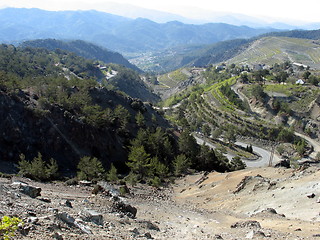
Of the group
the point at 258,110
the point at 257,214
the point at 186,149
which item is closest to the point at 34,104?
the point at 186,149

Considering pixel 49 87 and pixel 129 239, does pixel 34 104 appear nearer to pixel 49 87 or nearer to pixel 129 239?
pixel 49 87

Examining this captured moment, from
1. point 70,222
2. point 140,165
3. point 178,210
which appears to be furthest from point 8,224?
point 140,165

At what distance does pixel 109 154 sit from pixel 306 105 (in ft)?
327

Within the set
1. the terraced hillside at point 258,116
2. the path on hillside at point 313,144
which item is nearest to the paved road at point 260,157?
the terraced hillside at point 258,116

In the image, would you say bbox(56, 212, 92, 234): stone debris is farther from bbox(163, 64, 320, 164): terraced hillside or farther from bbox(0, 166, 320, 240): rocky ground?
bbox(163, 64, 320, 164): terraced hillside

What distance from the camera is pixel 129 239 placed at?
16.6 meters

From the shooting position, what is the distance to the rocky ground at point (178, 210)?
672 inches

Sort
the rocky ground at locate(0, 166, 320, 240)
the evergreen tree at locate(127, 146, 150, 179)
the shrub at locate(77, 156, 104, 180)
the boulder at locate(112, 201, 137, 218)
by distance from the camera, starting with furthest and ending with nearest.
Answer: the evergreen tree at locate(127, 146, 150, 179) → the shrub at locate(77, 156, 104, 180) → the boulder at locate(112, 201, 137, 218) → the rocky ground at locate(0, 166, 320, 240)

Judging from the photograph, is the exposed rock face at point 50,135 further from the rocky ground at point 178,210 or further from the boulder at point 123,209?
the boulder at point 123,209

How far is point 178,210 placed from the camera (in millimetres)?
31516

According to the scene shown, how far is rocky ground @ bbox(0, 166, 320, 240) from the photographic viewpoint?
1706 cm

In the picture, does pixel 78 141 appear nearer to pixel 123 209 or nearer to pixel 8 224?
pixel 123 209

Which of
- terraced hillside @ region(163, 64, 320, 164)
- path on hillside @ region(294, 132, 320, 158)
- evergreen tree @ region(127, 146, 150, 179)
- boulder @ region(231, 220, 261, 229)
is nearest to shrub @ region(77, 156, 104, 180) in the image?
evergreen tree @ region(127, 146, 150, 179)

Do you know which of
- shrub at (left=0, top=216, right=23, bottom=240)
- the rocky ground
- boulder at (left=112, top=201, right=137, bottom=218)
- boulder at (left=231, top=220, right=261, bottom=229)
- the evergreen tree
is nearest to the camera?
shrub at (left=0, top=216, right=23, bottom=240)
